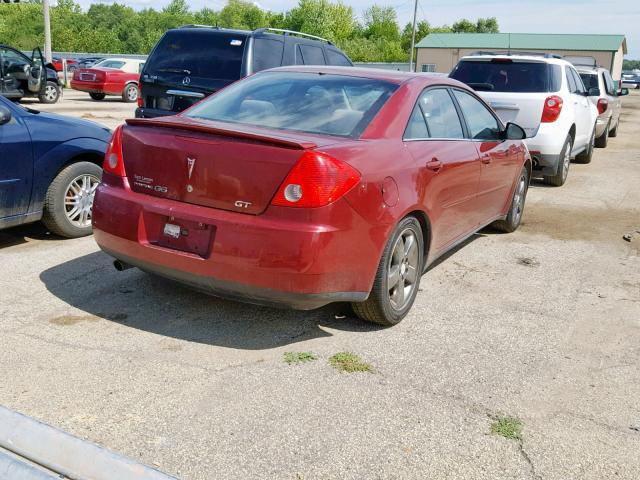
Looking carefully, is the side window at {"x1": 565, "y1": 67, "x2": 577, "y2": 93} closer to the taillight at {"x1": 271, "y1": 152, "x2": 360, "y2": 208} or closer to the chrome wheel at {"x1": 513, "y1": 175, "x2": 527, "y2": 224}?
the chrome wheel at {"x1": 513, "y1": 175, "x2": 527, "y2": 224}

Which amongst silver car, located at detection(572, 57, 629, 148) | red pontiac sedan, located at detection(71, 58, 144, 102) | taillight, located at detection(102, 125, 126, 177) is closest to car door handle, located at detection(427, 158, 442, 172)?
taillight, located at detection(102, 125, 126, 177)

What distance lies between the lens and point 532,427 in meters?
3.33

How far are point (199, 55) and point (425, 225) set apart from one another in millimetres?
5614

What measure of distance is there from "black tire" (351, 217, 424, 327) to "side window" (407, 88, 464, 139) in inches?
27.9

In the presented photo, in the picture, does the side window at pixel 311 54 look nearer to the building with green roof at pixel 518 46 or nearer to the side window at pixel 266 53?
the side window at pixel 266 53

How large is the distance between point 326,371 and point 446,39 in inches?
3132

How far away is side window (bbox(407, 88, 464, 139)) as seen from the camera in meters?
4.82

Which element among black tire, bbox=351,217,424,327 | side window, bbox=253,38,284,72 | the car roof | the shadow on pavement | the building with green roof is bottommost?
the shadow on pavement

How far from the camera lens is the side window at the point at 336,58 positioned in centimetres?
1142

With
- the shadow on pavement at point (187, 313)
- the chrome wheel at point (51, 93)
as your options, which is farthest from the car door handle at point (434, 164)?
the chrome wheel at point (51, 93)

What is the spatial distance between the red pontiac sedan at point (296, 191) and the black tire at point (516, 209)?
2.01 metres

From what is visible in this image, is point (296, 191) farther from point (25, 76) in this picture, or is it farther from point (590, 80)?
point (25, 76)

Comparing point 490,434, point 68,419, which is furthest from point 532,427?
point 68,419

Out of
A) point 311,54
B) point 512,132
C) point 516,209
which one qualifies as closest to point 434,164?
point 512,132
